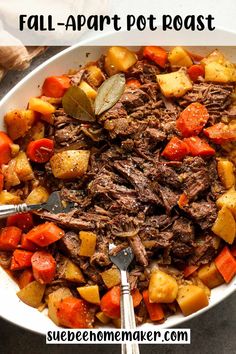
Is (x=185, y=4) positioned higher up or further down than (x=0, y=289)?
higher up

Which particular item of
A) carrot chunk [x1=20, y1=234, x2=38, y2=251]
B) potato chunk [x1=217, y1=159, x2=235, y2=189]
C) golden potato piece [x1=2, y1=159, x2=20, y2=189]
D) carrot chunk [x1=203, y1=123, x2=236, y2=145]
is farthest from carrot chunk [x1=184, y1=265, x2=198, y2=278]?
golden potato piece [x1=2, y1=159, x2=20, y2=189]

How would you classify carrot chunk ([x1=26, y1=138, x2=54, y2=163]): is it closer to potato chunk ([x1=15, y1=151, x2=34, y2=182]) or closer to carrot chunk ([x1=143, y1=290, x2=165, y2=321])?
potato chunk ([x1=15, y1=151, x2=34, y2=182])

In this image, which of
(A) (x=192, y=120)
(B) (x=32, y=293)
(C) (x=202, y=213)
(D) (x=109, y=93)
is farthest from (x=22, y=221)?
(A) (x=192, y=120)

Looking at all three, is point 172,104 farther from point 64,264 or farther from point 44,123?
point 64,264

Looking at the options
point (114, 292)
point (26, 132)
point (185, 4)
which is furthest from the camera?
point (185, 4)

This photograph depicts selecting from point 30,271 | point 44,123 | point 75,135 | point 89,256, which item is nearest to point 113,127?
point 75,135

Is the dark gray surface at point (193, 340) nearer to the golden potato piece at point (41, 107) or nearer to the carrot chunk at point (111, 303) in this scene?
the carrot chunk at point (111, 303)
